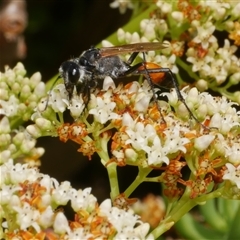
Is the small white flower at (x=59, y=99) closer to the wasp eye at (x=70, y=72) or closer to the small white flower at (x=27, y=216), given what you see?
the wasp eye at (x=70, y=72)

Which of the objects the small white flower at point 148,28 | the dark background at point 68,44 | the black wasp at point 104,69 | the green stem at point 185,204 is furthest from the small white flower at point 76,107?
the dark background at point 68,44

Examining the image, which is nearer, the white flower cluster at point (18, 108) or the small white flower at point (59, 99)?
the small white flower at point (59, 99)

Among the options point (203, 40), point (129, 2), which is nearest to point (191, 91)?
point (203, 40)

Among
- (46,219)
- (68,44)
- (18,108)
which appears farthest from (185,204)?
(68,44)

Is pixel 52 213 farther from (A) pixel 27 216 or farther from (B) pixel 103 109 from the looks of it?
(B) pixel 103 109

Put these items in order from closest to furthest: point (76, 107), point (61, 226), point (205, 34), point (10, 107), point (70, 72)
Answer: point (61, 226) < point (76, 107) < point (70, 72) < point (10, 107) < point (205, 34)

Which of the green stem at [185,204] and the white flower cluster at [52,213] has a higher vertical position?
the white flower cluster at [52,213]

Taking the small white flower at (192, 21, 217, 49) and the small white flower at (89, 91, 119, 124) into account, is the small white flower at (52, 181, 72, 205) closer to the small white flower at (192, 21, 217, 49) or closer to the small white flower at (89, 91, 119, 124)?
the small white flower at (89, 91, 119, 124)

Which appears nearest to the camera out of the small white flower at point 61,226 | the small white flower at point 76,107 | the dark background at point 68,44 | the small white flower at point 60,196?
the small white flower at point 61,226
